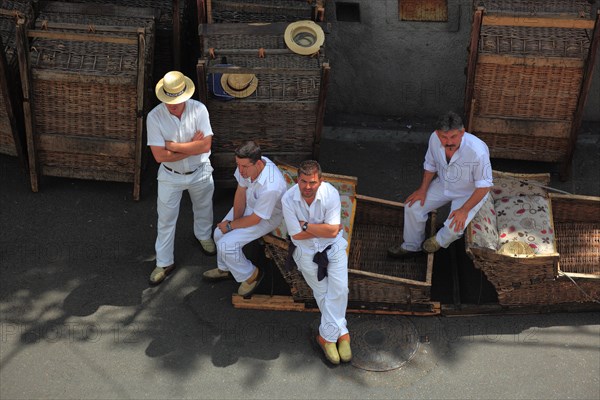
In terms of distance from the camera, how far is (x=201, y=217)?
28.2ft

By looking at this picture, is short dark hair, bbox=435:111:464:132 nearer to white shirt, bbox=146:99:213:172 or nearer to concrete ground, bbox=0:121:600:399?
concrete ground, bbox=0:121:600:399

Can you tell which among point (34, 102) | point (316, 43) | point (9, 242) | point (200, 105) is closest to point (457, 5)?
point (316, 43)

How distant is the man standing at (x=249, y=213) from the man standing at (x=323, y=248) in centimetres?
30

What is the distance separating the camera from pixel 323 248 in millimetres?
7359

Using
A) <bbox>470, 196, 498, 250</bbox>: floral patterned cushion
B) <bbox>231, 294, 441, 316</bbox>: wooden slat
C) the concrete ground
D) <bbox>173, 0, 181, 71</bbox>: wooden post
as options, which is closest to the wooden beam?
<bbox>173, 0, 181, 71</bbox>: wooden post

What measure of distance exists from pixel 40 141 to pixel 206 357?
3296 mm

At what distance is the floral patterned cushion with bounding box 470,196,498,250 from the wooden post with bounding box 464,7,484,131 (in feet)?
4.33

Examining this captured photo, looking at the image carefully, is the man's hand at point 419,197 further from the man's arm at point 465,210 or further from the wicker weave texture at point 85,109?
the wicker weave texture at point 85,109

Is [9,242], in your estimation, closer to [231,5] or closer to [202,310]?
[202,310]

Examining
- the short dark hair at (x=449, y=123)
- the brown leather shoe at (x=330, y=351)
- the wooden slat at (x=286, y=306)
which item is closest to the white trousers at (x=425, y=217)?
the wooden slat at (x=286, y=306)

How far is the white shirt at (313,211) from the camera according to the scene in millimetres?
7238

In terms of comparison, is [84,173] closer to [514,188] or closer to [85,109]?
[85,109]

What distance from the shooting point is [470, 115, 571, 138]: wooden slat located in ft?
30.2

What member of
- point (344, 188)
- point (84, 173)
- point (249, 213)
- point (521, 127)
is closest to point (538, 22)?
point (521, 127)
